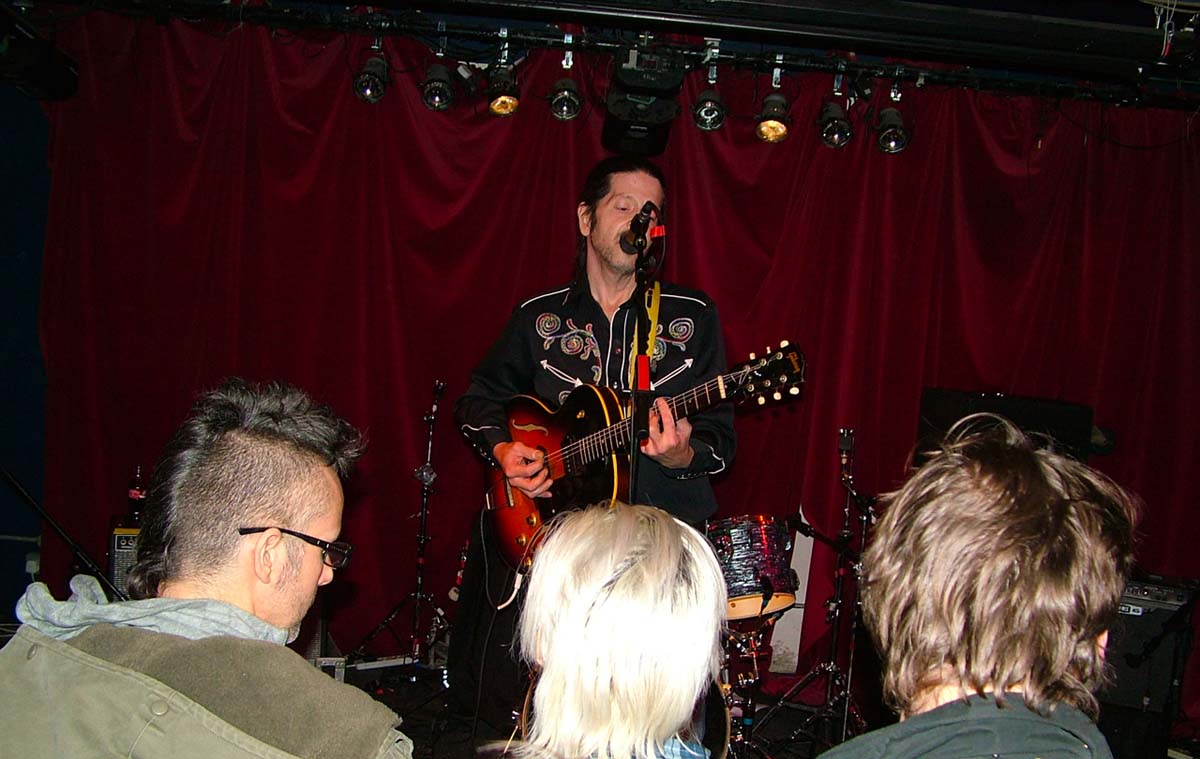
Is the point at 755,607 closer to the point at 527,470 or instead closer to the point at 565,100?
the point at 527,470

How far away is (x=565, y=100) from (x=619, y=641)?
4.08 m

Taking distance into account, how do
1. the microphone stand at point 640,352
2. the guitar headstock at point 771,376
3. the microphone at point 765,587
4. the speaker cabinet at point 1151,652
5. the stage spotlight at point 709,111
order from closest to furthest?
the microphone stand at point 640,352
the guitar headstock at point 771,376
the microphone at point 765,587
the speaker cabinet at point 1151,652
the stage spotlight at point 709,111

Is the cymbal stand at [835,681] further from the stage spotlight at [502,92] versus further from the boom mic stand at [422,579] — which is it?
the stage spotlight at [502,92]

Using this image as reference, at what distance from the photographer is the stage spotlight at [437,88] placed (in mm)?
4863

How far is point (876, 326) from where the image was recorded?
5.43 m

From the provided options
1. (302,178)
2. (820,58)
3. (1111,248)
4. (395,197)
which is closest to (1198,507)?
(1111,248)

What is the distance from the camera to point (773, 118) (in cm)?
487

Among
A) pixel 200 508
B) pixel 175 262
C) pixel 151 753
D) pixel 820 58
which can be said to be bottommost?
pixel 151 753

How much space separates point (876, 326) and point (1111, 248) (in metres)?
1.61

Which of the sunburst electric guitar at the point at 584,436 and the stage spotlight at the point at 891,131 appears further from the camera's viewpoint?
the stage spotlight at the point at 891,131

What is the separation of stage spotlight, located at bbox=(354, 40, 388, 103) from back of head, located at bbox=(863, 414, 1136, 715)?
427 cm

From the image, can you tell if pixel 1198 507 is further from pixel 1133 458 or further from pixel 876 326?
pixel 876 326

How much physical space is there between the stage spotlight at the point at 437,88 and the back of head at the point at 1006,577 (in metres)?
4.12

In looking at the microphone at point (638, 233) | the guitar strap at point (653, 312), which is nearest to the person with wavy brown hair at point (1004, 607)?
the microphone at point (638, 233)
